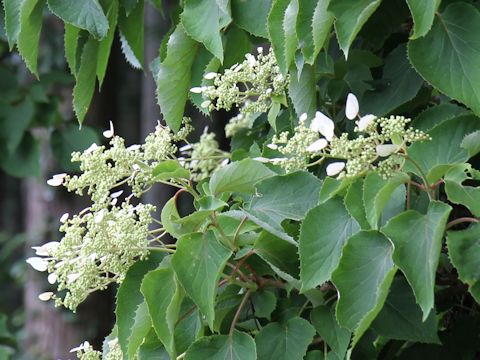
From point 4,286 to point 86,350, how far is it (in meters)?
6.86

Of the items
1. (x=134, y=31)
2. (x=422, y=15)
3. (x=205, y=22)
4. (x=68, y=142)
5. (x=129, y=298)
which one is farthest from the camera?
A: (x=68, y=142)

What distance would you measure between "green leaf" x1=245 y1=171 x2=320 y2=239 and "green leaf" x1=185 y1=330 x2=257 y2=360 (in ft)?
0.55

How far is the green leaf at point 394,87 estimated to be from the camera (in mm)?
1334

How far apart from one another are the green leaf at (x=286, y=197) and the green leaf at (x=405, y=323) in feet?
0.61

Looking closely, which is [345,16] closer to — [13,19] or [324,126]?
[324,126]

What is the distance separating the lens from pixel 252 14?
1.34 m

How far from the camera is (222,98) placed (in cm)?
124

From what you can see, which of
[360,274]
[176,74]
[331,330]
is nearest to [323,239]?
[360,274]

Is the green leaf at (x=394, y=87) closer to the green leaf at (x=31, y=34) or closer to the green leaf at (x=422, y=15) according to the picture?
A: the green leaf at (x=422, y=15)

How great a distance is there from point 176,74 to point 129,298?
0.43 meters

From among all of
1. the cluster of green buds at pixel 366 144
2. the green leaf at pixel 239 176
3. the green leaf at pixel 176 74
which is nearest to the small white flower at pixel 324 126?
the cluster of green buds at pixel 366 144

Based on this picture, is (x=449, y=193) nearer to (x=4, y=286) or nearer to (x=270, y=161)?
(x=270, y=161)

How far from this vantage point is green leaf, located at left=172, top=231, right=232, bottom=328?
1053 millimetres

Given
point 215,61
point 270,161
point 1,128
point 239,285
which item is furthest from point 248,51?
point 1,128
